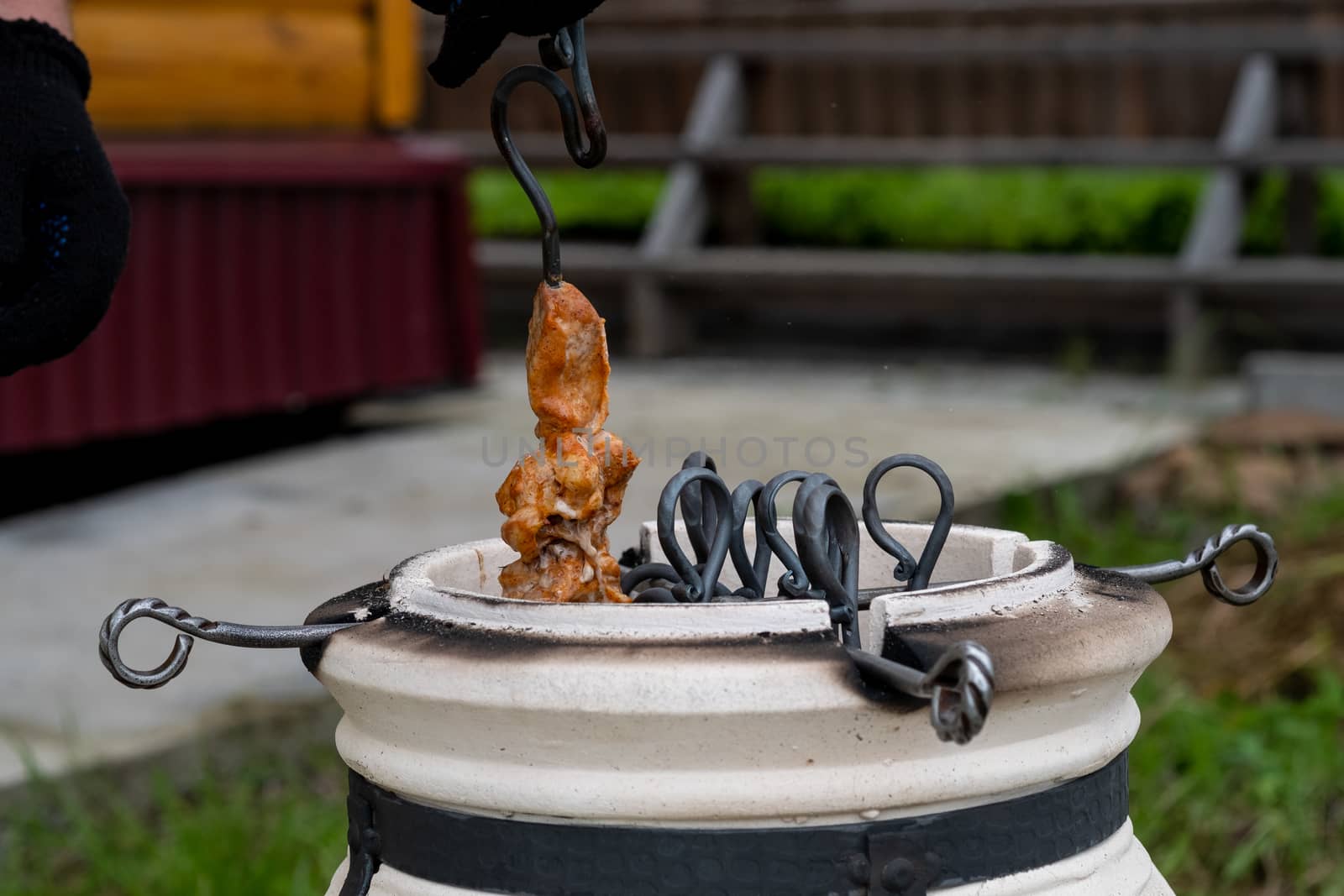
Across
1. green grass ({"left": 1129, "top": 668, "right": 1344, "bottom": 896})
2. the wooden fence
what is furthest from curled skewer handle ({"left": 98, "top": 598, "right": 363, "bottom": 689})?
the wooden fence

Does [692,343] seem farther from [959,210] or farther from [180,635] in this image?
[180,635]

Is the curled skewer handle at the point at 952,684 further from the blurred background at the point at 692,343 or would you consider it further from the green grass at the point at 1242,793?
the green grass at the point at 1242,793

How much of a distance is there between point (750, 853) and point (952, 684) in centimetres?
18

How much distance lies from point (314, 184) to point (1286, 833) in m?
3.52

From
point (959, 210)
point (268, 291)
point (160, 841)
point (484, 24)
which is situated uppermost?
point (484, 24)

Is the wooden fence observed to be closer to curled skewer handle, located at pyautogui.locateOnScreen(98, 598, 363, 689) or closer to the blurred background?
the blurred background

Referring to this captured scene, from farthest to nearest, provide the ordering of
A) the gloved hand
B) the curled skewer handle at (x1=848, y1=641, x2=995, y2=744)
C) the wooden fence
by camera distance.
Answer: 1. the wooden fence
2. the gloved hand
3. the curled skewer handle at (x1=848, y1=641, x2=995, y2=744)

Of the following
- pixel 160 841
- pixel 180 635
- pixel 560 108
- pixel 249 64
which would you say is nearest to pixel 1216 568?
pixel 560 108

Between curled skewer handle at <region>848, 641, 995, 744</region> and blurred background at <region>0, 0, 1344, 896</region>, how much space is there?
90 cm

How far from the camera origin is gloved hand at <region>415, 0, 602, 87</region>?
1265 millimetres

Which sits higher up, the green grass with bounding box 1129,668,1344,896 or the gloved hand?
the gloved hand

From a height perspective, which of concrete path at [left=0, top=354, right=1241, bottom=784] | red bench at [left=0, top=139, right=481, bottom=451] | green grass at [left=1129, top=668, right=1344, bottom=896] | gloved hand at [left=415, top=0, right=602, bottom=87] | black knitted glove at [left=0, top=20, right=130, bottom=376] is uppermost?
gloved hand at [left=415, top=0, right=602, bottom=87]

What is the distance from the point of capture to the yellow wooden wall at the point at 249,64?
462 cm

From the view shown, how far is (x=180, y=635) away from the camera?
3.92ft
